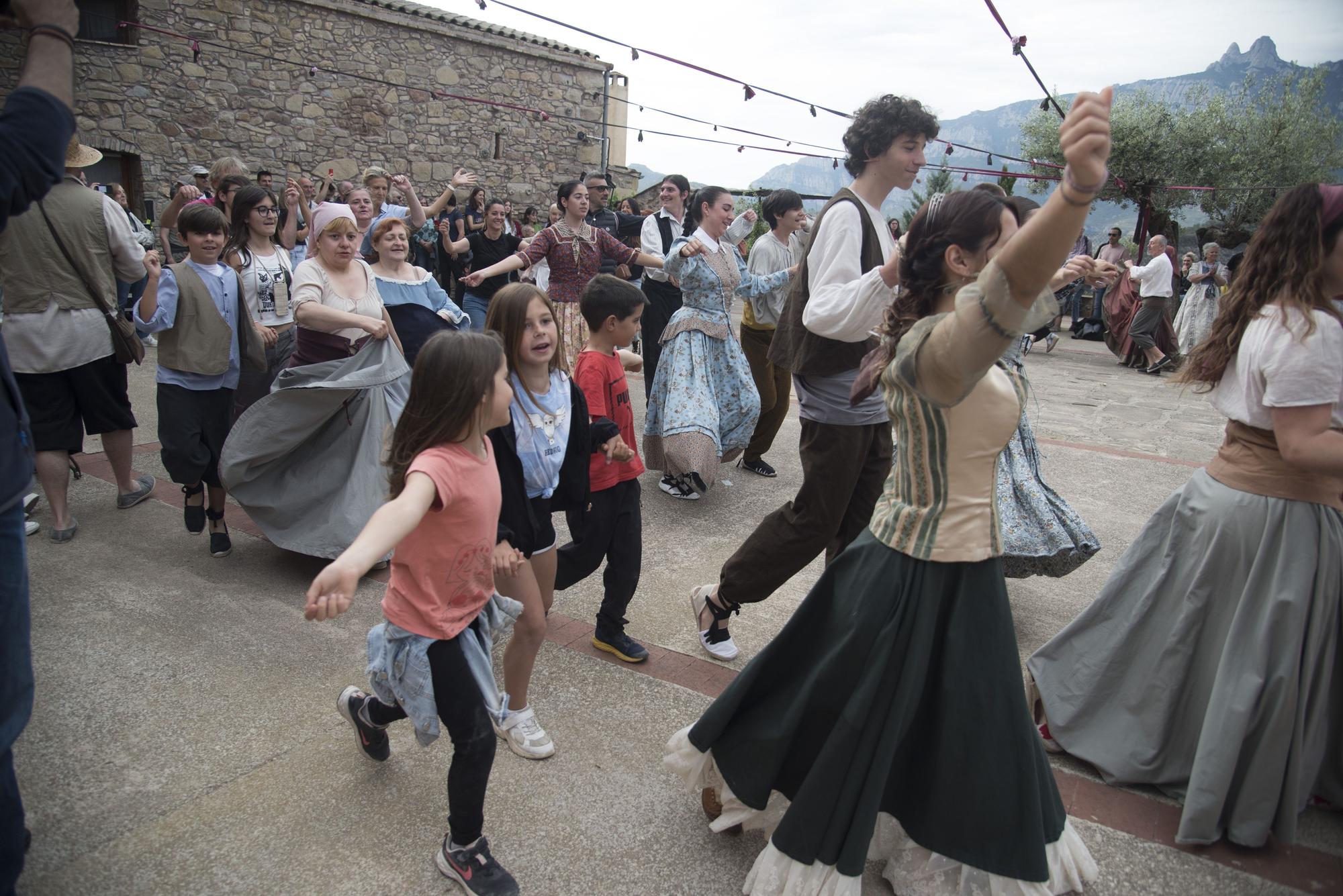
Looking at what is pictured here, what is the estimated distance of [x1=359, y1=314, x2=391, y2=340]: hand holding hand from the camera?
4141 millimetres

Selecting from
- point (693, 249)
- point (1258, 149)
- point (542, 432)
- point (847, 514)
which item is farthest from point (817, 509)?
point (1258, 149)

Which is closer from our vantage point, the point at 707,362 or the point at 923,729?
the point at 923,729

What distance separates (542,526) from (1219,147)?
1199 inches

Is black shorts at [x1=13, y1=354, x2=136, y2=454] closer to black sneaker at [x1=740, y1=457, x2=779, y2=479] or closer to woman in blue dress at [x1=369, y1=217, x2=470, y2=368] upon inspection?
woman in blue dress at [x1=369, y1=217, x2=470, y2=368]

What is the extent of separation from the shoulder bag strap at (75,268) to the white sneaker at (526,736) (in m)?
3.21

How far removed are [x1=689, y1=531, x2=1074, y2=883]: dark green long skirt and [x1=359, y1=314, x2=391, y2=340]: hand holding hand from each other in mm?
2944

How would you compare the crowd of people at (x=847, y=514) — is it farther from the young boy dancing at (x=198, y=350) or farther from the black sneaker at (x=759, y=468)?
the black sneaker at (x=759, y=468)

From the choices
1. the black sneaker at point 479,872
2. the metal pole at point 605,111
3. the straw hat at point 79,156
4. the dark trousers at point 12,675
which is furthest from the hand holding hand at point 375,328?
the metal pole at point 605,111

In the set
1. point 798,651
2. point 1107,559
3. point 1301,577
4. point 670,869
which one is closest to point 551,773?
point 670,869

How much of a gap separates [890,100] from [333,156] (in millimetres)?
17765

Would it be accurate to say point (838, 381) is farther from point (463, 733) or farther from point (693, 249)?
point (693, 249)

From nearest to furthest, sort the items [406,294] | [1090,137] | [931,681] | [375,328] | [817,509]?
[1090,137], [931,681], [817,509], [375,328], [406,294]

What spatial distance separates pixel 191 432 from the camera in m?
4.37

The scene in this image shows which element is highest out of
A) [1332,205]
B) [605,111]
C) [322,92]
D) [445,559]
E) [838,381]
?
[605,111]
